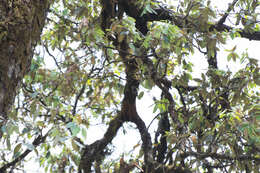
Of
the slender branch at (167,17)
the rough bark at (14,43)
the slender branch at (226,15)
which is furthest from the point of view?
the slender branch at (167,17)

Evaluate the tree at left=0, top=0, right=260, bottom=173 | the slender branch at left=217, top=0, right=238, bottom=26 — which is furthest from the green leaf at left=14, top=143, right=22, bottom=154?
the slender branch at left=217, top=0, right=238, bottom=26

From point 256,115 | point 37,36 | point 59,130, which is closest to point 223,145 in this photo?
point 256,115

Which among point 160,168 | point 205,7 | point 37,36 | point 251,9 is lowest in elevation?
point 160,168

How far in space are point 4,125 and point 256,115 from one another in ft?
3.74

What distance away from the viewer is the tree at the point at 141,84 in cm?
104

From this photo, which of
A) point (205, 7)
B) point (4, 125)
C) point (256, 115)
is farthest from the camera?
point (205, 7)

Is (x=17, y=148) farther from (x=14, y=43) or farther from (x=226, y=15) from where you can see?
(x=226, y=15)

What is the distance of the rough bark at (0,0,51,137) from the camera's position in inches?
36.1

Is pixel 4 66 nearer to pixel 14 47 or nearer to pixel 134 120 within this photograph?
pixel 14 47

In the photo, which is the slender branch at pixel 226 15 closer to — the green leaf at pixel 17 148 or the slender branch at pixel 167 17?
the slender branch at pixel 167 17

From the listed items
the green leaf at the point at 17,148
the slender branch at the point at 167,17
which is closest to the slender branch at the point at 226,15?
the slender branch at the point at 167,17

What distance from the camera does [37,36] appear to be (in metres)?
1.08

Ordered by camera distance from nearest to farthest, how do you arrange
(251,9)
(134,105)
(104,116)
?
1. (251,9)
2. (134,105)
3. (104,116)

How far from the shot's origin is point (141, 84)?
212 centimetres
